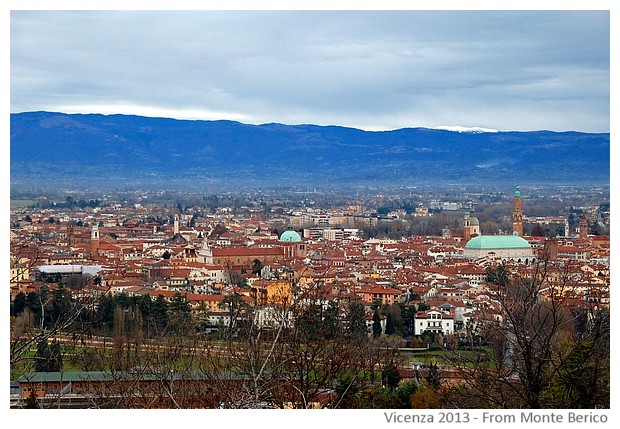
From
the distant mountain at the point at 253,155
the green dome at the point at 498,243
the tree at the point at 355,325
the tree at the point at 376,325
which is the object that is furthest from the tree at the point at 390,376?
the distant mountain at the point at 253,155

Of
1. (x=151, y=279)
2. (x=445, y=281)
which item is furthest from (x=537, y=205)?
(x=151, y=279)

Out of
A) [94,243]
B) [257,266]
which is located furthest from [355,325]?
[94,243]

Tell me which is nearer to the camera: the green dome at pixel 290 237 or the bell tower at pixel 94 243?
the bell tower at pixel 94 243

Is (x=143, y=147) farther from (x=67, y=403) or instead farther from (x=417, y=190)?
(x=67, y=403)

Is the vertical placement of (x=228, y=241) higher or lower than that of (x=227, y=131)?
lower

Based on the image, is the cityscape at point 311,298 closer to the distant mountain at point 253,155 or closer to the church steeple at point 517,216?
the church steeple at point 517,216

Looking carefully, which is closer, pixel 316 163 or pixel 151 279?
pixel 151 279

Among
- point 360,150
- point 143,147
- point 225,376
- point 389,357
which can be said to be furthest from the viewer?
point 143,147
